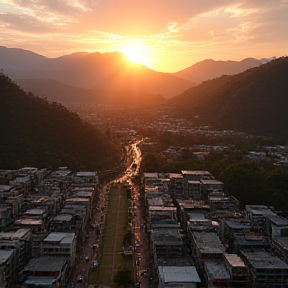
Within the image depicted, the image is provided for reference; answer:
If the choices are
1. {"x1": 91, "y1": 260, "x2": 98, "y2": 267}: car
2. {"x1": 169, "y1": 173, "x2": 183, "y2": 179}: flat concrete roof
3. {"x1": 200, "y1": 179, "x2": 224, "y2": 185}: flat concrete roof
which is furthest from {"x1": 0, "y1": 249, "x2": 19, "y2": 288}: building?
{"x1": 169, "y1": 173, "x2": 183, "y2": 179}: flat concrete roof

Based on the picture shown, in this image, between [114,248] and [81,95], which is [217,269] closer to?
[114,248]

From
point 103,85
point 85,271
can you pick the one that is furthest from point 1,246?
point 103,85

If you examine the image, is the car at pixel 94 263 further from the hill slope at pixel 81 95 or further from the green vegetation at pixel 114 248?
the hill slope at pixel 81 95

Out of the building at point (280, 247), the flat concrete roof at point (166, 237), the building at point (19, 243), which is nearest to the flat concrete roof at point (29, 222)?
the building at point (19, 243)

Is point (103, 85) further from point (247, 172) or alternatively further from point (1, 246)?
point (1, 246)

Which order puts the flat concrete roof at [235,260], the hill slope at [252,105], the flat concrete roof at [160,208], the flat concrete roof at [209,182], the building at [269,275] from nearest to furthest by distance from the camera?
the building at [269,275] → the flat concrete roof at [235,260] → the flat concrete roof at [160,208] → the flat concrete roof at [209,182] → the hill slope at [252,105]

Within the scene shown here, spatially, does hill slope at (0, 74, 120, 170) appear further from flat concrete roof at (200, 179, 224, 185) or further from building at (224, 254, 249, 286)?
building at (224, 254, 249, 286)

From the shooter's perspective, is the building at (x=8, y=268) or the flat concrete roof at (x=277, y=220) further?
the flat concrete roof at (x=277, y=220)

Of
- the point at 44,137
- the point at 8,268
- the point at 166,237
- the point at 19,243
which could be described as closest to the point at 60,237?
the point at 19,243

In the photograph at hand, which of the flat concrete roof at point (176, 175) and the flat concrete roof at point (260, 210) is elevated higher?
the flat concrete roof at point (260, 210)
